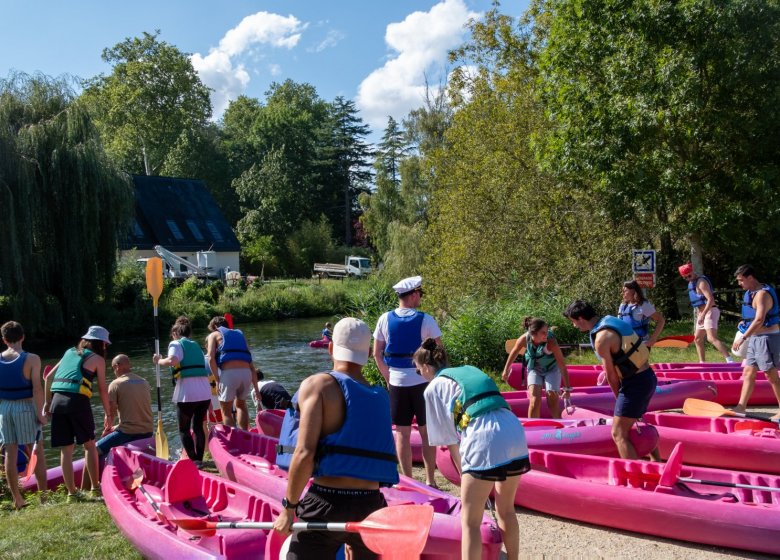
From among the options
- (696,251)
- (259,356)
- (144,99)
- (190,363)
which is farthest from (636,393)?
(144,99)

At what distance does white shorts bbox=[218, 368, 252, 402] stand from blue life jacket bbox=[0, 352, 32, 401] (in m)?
2.19


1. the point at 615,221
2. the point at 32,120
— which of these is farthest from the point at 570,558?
the point at 32,120

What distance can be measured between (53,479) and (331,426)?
5.79 meters

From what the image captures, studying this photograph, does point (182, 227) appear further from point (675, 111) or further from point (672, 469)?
point (672, 469)

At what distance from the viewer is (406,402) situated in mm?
5977

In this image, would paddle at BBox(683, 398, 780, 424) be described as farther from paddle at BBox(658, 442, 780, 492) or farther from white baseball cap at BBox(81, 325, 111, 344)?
white baseball cap at BBox(81, 325, 111, 344)

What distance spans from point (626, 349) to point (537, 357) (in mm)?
A: 2044

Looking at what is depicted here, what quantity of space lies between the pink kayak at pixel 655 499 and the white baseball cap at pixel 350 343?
2.83m

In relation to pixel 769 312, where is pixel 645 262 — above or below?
above

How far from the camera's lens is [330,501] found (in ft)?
10.8

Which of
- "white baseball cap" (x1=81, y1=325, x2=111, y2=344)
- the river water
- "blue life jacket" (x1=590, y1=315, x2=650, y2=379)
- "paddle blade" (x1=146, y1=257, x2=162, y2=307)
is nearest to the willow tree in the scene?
the river water

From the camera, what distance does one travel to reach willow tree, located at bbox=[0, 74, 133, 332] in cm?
2228

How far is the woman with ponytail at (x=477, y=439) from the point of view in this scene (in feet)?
12.5

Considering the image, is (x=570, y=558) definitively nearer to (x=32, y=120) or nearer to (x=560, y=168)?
(x=560, y=168)
